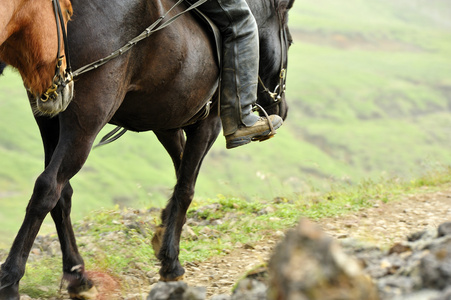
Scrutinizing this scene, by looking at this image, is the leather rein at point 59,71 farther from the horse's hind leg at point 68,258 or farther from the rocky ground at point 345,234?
the rocky ground at point 345,234

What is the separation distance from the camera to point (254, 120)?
5207mm

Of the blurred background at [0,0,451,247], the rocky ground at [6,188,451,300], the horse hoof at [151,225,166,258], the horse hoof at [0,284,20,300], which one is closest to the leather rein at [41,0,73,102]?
the horse hoof at [0,284,20,300]

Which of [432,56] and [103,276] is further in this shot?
[432,56]

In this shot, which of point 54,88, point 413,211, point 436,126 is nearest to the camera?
point 54,88

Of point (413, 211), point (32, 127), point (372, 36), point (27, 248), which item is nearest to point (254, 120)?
point (27, 248)

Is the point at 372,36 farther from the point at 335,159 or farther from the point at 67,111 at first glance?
the point at 67,111

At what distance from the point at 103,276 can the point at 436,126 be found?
1956 inches

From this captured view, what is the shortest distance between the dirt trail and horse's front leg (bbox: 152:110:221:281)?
25cm

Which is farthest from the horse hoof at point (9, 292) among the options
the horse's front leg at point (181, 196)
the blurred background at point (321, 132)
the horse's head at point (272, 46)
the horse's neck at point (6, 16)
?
the blurred background at point (321, 132)

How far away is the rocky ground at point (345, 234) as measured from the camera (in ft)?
16.8

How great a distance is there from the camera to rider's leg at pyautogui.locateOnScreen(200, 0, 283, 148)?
4.68m

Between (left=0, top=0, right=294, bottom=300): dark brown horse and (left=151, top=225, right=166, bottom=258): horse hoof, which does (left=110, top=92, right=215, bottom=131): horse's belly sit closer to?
(left=0, top=0, right=294, bottom=300): dark brown horse

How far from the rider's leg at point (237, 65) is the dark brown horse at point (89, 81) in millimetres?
161

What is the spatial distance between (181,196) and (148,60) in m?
2.00
